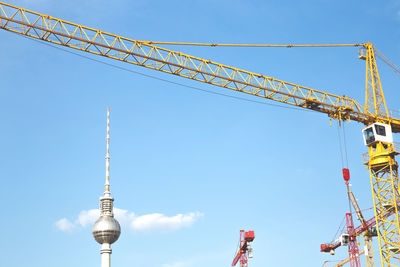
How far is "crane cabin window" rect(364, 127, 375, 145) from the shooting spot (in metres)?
88.7

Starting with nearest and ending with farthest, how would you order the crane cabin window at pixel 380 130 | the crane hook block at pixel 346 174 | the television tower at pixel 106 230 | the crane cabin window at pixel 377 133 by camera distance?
the crane cabin window at pixel 377 133, the crane cabin window at pixel 380 130, the crane hook block at pixel 346 174, the television tower at pixel 106 230

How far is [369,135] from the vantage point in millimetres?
89438

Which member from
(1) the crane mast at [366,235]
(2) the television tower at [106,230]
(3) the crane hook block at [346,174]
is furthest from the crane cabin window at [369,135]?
(2) the television tower at [106,230]

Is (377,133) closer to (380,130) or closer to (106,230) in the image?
(380,130)

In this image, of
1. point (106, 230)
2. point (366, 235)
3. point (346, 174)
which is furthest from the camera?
point (366, 235)

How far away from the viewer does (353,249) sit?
387ft

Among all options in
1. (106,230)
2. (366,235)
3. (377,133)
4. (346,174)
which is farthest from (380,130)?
(106,230)

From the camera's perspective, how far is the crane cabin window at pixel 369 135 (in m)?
88.7

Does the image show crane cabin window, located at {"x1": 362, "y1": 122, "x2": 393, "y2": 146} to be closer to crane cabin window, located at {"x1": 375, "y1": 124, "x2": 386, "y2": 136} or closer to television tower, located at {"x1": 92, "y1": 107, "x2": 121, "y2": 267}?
crane cabin window, located at {"x1": 375, "y1": 124, "x2": 386, "y2": 136}

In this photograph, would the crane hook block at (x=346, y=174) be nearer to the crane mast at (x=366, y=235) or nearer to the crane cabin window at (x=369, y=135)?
the crane cabin window at (x=369, y=135)

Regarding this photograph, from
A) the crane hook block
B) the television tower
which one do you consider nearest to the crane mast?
the crane hook block

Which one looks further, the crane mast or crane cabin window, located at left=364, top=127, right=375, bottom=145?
the crane mast

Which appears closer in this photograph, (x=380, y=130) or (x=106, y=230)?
(x=380, y=130)

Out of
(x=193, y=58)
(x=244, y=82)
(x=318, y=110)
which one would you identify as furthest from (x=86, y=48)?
(x=318, y=110)
